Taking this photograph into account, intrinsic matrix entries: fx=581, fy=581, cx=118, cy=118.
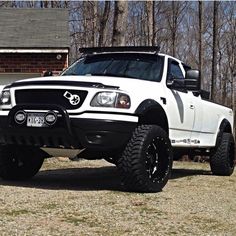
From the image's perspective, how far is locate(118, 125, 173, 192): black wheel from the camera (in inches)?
272

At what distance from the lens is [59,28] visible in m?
16.2

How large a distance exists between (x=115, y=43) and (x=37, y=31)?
2.20 meters

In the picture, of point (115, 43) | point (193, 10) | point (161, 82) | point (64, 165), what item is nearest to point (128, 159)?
point (161, 82)

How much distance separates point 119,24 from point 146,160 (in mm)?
9133

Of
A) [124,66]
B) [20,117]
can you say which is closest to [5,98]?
[20,117]

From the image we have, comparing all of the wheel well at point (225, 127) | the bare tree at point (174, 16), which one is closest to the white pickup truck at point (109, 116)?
the wheel well at point (225, 127)

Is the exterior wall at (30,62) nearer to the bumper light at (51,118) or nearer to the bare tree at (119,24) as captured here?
the bare tree at (119,24)

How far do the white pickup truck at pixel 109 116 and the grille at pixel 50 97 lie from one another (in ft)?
0.04

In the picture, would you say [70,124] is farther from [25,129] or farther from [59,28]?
[59,28]

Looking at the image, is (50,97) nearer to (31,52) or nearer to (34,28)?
(31,52)

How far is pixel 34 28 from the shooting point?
16.2 meters

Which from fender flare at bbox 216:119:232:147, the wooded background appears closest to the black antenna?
fender flare at bbox 216:119:232:147

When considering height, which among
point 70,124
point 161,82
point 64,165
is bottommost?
point 64,165

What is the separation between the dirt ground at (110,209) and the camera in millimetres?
5137
